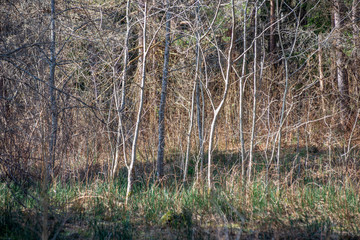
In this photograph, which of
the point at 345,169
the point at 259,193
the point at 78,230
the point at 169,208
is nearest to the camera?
the point at 78,230

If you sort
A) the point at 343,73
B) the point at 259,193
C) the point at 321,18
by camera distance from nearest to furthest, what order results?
the point at 259,193 < the point at 343,73 < the point at 321,18

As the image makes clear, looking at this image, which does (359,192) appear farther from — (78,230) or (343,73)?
(343,73)

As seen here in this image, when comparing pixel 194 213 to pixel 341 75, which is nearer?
pixel 194 213

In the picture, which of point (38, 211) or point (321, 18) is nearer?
point (38, 211)

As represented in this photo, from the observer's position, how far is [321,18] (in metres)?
12.0

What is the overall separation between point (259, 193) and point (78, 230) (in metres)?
2.17

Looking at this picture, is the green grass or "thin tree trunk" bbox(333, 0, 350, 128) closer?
the green grass

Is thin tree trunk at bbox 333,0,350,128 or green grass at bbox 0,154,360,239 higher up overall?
thin tree trunk at bbox 333,0,350,128

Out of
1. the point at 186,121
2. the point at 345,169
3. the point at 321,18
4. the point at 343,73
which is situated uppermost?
the point at 321,18

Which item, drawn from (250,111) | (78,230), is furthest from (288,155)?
(78,230)

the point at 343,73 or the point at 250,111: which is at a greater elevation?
the point at 343,73

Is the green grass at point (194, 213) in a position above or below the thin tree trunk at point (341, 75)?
below

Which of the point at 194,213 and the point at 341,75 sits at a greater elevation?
the point at 341,75

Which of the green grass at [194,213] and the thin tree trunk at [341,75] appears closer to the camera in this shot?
the green grass at [194,213]
